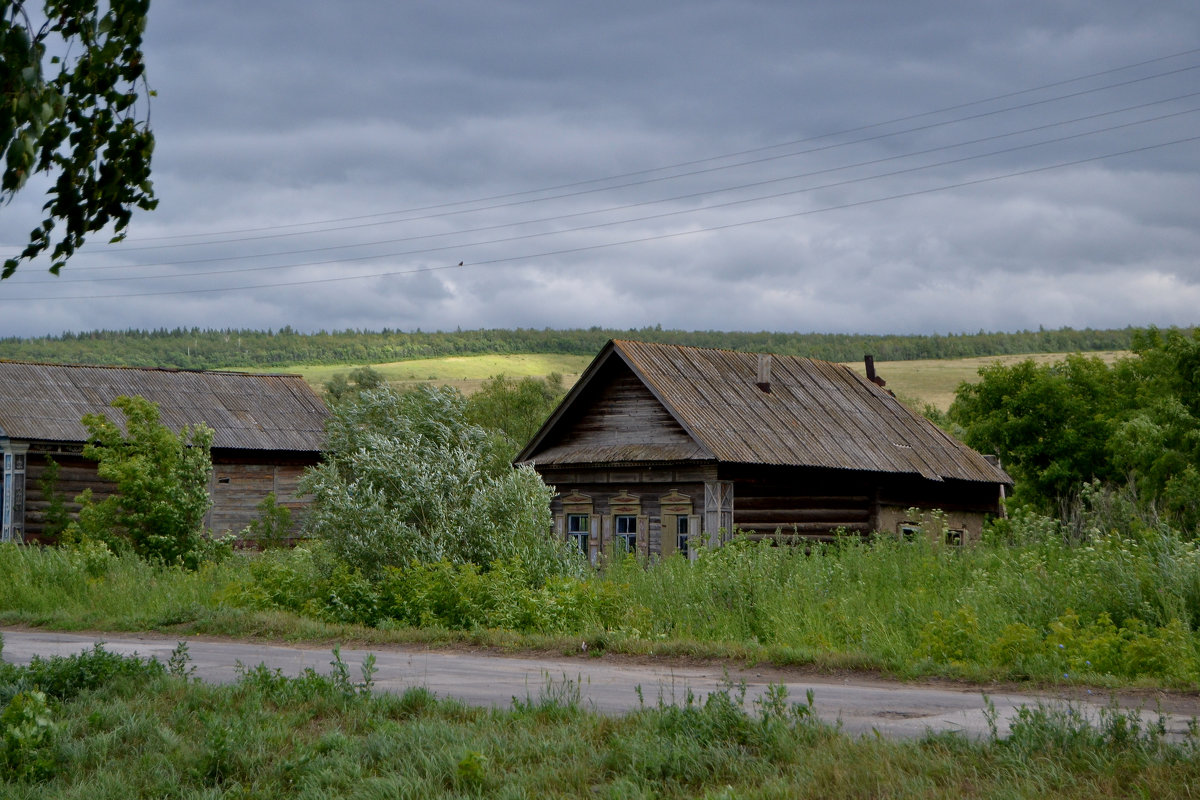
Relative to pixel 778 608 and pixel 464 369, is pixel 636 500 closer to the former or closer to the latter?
pixel 778 608

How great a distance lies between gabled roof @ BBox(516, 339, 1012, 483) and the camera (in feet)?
91.9

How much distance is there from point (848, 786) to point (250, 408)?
36.7 m

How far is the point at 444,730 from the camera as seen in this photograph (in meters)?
8.24

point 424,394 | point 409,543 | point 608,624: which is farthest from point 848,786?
point 424,394

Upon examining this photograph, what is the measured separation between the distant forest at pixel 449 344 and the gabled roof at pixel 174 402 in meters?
80.5

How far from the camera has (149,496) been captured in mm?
24125

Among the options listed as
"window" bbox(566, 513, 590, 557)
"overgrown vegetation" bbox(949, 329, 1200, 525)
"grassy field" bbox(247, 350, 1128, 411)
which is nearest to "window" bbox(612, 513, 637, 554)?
"window" bbox(566, 513, 590, 557)

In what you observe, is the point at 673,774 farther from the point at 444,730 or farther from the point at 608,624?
the point at 608,624

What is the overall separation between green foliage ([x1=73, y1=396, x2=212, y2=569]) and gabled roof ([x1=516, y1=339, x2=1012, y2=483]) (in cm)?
900

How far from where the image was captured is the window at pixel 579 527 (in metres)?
30.3

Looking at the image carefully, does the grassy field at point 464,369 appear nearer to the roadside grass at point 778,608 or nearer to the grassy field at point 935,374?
the grassy field at point 935,374

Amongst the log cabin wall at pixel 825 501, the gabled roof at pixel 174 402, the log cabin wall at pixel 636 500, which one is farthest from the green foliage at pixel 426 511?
the gabled roof at pixel 174 402

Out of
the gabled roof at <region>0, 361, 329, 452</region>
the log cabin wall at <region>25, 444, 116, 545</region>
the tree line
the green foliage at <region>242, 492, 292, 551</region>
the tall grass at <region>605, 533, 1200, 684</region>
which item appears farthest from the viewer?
the tree line

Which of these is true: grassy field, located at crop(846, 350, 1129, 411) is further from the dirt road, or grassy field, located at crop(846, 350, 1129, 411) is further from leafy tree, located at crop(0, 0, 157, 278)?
leafy tree, located at crop(0, 0, 157, 278)
